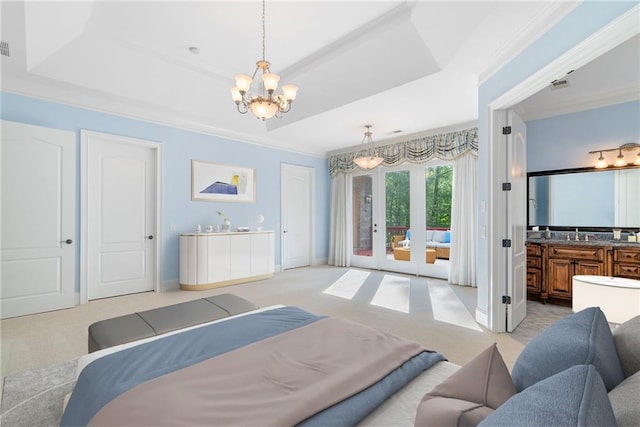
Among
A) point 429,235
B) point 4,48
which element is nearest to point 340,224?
point 429,235

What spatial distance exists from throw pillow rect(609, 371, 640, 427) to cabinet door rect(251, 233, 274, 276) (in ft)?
17.2

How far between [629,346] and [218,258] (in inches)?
194

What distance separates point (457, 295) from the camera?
14.9 ft

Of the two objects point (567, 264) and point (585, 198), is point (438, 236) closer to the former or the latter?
point (567, 264)

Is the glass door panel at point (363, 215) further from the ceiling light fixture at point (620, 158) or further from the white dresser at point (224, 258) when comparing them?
the ceiling light fixture at point (620, 158)

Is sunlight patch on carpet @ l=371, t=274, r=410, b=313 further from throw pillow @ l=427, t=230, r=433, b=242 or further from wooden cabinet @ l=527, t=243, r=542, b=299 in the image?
wooden cabinet @ l=527, t=243, r=542, b=299

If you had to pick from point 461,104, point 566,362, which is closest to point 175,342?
point 566,362

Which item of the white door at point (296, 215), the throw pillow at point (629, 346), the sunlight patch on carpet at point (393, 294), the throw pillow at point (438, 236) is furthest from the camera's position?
the white door at point (296, 215)

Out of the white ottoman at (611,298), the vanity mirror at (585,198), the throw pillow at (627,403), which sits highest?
the vanity mirror at (585,198)

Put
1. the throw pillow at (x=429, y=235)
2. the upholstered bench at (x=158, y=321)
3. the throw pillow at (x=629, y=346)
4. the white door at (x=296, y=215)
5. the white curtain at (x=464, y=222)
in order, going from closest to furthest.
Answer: the throw pillow at (x=629, y=346) → the upholstered bench at (x=158, y=321) → the white curtain at (x=464, y=222) → the throw pillow at (x=429, y=235) → the white door at (x=296, y=215)

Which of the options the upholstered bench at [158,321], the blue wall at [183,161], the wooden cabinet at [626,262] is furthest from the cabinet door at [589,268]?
the blue wall at [183,161]

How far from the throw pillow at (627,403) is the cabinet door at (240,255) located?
5.06 meters

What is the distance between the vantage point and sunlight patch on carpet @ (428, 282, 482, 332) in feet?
11.2

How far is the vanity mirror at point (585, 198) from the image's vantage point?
3889mm
